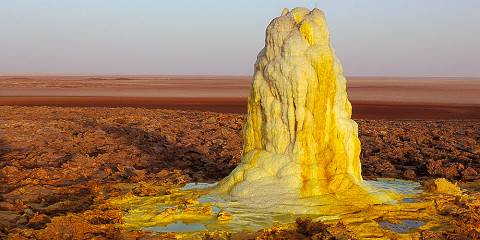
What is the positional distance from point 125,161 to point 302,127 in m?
5.12

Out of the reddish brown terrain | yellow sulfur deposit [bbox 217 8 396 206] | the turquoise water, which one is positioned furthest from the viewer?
the reddish brown terrain

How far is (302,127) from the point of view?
6.03 m

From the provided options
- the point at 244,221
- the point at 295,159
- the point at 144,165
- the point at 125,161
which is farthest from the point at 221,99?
the point at 244,221

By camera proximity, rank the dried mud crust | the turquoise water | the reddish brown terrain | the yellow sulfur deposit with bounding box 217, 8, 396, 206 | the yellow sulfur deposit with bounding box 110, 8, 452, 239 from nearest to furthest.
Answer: the turquoise water
the yellow sulfur deposit with bounding box 110, 8, 452, 239
the dried mud crust
the yellow sulfur deposit with bounding box 217, 8, 396, 206
the reddish brown terrain

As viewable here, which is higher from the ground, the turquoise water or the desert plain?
the turquoise water

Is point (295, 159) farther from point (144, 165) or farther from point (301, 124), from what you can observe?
point (144, 165)

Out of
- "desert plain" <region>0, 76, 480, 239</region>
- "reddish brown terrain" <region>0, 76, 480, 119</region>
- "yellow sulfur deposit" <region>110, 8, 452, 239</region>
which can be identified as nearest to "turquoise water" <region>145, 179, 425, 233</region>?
"yellow sulfur deposit" <region>110, 8, 452, 239</region>

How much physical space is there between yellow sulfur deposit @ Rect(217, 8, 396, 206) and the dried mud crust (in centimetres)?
113

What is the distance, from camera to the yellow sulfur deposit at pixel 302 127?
5.99 meters

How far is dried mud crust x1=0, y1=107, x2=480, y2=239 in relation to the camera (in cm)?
579

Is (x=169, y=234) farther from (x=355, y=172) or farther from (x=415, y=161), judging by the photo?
(x=415, y=161)

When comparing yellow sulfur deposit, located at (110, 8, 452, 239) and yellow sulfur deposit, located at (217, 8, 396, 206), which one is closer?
yellow sulfur deposit, located at (110, 8, 452, 239)

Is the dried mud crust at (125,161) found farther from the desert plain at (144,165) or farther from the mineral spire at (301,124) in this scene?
the mineral spire at (301,124)

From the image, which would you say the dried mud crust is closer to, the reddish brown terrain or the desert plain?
the desert plain
